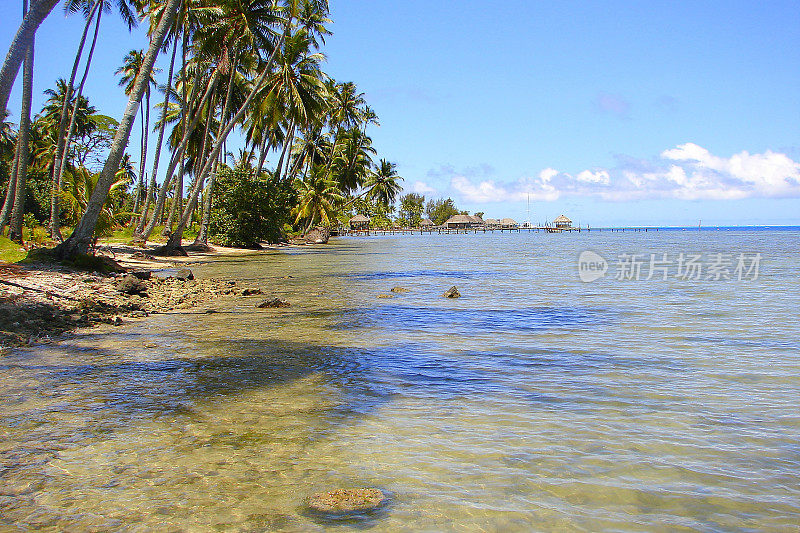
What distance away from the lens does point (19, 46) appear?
10.3 m

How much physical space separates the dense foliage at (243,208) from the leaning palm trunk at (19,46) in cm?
2424

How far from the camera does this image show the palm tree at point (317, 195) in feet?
160

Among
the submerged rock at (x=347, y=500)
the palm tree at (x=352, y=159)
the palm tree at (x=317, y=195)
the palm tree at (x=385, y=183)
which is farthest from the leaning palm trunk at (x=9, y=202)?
the palm tree at (x=385, y=183)

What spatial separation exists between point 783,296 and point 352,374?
12937 mm

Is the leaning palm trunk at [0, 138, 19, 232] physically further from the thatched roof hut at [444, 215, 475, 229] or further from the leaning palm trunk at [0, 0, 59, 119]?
the thatched roof hut at [444, 215, 475, 229]

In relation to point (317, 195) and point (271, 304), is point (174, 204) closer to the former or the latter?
point (317, 195)

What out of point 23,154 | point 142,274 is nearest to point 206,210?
point 23,154

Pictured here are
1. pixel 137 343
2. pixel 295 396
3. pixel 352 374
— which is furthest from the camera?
pixel 137 343

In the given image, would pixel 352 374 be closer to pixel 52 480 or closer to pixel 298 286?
pixel 52 480

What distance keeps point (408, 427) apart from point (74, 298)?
7.92 m

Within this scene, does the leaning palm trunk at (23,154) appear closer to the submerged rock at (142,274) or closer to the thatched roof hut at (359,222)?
the submerged rock at (142,274)

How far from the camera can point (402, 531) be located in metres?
3.13

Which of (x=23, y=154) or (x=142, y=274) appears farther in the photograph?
(x=23, y=154)

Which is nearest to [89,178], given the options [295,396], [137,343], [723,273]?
[137,343]
